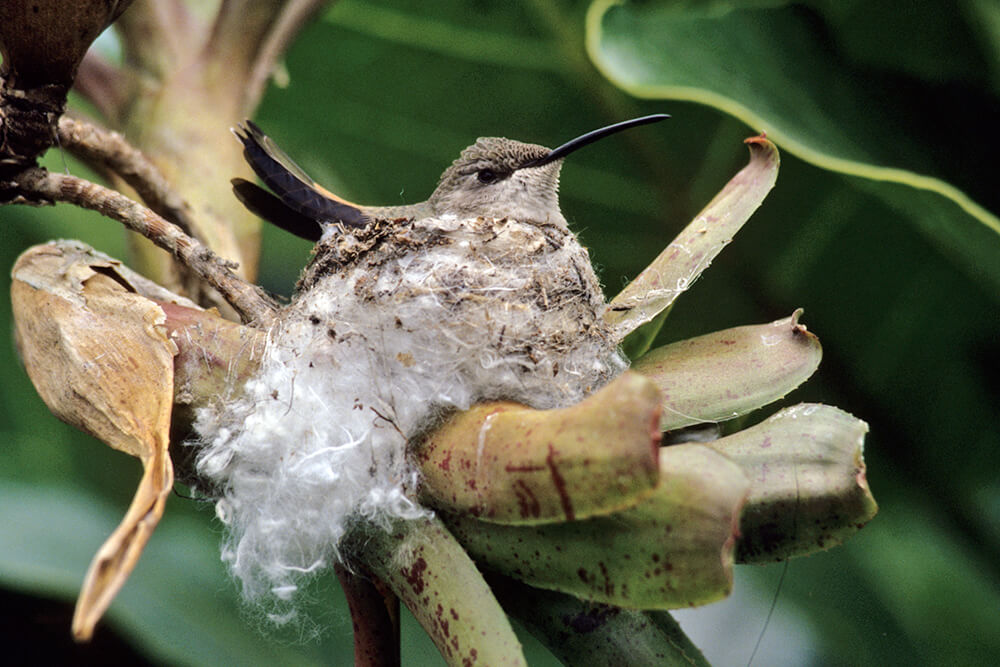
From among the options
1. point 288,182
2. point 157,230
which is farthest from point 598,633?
point 288,182

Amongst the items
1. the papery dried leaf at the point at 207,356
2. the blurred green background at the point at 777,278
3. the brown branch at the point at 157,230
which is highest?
the brown branch at the point at 157,230

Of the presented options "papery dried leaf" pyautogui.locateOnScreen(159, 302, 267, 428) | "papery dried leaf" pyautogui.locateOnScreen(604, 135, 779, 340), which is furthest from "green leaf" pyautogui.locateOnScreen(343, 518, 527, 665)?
"papery dried leaf" pyautogui.locateOnScreen(604, 135, 779, 340)

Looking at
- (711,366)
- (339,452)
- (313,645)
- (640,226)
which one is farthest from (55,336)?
(640,226)

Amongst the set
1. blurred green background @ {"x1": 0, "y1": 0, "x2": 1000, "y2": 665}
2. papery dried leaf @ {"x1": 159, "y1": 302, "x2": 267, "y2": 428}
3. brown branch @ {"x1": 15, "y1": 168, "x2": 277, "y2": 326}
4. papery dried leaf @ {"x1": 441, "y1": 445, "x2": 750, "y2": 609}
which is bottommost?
blurred green background @ {"x1": 0, "y1": 0, "x2": 1000, "y2": 665}

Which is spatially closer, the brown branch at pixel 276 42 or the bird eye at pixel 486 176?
the brown branch at pixel 276 42

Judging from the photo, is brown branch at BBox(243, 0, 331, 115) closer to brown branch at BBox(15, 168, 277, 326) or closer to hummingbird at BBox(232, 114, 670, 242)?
hummingbird at BBox(232, 114, 670, 242)

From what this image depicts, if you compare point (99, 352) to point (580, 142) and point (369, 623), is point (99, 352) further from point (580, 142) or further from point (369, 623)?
point (580, 142)

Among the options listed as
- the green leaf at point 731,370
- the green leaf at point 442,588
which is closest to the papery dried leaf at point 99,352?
A: the green leaf at point 442,588

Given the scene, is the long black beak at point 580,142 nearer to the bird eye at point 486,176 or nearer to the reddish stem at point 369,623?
the bird eye at point 486,176
